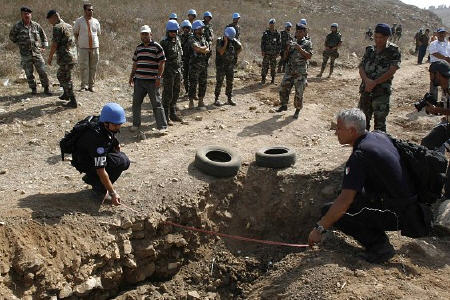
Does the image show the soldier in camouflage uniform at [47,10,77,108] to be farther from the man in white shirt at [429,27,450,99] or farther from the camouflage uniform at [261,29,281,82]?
the man in white shirt at [429,27,450,99]

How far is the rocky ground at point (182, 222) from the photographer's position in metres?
4.14

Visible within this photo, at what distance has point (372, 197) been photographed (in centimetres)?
425

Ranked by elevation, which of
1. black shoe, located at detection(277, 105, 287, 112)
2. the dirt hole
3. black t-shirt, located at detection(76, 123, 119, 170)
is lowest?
the dirt hole

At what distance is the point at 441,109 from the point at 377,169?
2109mm

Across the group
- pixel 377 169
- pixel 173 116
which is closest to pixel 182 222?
pixel 377 169

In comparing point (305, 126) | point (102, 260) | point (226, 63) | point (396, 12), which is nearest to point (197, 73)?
point (226, 63)

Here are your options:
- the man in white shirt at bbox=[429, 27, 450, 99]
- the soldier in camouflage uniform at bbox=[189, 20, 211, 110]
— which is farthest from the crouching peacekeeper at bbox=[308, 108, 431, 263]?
the man in white shirt at bbox=[429, 27, 450, 99]

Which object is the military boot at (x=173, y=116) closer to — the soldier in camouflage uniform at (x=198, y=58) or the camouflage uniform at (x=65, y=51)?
the soldier in camouflage uniform at (x=198, y=58)

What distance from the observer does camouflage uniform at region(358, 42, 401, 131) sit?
6.23 m

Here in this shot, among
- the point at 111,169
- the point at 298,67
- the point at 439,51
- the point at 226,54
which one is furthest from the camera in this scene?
the point at 226,54

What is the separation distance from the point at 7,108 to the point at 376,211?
7491mm

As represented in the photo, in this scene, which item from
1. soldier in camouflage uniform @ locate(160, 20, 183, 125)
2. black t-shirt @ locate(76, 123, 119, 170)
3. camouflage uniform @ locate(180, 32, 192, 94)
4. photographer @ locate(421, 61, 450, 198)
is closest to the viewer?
black t-shirt @ locate(76, 123, 119, 170)

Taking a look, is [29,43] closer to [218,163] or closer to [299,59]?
[218,163]

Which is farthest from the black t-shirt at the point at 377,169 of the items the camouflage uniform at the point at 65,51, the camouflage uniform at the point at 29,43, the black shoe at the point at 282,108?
the camouflage uniform at the point at 29,43
